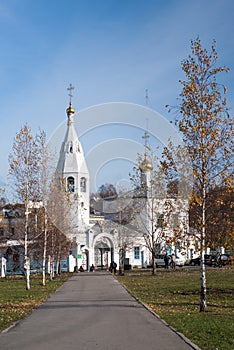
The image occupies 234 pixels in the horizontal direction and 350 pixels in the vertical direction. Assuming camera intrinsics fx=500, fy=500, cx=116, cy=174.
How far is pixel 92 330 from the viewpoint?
11.0 meters

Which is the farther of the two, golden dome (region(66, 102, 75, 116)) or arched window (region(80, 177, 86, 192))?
arched window (region(80, 177, 86, 192))

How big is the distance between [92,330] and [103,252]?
49900 mm

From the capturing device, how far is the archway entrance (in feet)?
187

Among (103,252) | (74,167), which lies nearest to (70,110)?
(74,167)

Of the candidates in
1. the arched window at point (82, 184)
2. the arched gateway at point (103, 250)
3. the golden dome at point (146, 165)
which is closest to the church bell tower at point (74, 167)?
the arched window at point (82, 184)

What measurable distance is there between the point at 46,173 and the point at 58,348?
72.8 ft

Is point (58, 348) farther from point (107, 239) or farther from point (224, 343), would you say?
point (107, 239)

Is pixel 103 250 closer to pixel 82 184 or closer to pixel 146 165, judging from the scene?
pixel 82 184

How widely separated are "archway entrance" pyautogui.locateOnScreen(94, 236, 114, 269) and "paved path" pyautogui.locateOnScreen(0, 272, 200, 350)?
40.3 meters

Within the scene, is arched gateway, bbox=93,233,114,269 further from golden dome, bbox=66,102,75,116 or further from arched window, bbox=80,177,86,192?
golden dome, bbox=66,102,75,116

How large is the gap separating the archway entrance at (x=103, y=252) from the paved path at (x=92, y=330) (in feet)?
132

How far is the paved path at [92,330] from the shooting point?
30.1 ft

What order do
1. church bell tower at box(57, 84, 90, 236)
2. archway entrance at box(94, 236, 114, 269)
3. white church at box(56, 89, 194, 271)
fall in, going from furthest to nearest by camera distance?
1. archway entrance at box(94, 236, 114, 269)
2. church bell tower at box(57, 84, 90, 236)
3. white church at box(56, 89, 194, 271)

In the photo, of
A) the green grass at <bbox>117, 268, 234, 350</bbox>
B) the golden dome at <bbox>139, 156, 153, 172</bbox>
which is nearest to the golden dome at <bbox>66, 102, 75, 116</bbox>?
the golden dome at <bbox>139, 156, 153, 172</bbox>
